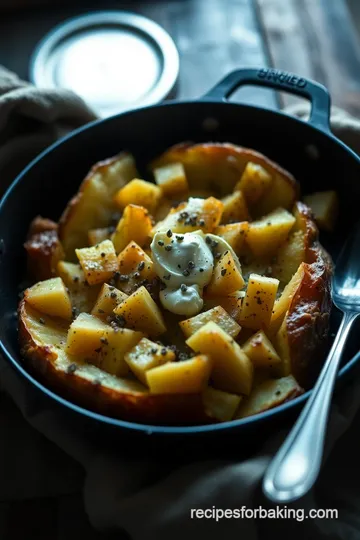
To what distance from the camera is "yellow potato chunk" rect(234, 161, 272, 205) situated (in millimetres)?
2008

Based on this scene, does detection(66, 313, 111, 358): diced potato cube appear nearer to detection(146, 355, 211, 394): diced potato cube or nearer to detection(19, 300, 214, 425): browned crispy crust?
detection(19, 300, 214, 425): browned crispy crust

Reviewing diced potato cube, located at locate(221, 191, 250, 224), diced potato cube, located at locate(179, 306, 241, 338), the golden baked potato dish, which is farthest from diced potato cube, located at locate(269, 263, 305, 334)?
diced potato cube, located at locate(221, 191, 250, 224)

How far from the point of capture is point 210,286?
1772 mm

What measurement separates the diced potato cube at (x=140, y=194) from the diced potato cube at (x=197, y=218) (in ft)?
0.47

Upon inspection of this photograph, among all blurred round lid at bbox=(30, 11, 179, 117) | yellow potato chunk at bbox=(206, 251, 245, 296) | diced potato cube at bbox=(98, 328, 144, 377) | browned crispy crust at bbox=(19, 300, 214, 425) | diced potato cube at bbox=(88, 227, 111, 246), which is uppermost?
blurred round lid at bbox=(30, 11, 179, 117)

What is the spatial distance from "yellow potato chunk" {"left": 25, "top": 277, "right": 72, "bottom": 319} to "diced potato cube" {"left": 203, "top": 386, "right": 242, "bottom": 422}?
0.46 metres

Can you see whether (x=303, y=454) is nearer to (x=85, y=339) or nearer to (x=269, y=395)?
(x=269, y=395)

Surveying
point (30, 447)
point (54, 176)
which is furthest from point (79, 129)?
point (30, 447)

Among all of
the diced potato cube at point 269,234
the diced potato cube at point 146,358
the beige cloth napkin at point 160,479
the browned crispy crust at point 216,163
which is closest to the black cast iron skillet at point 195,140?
the browned crispy crust at point 216,163

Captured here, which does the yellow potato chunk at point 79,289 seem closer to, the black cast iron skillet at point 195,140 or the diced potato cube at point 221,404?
the black cast iron skillet at point 195,140

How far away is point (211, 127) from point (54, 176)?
55cm

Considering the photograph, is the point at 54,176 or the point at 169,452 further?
the point at 54,176

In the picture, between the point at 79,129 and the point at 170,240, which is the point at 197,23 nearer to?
the point at 79,129

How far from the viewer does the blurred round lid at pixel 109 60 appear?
8.86 feet
